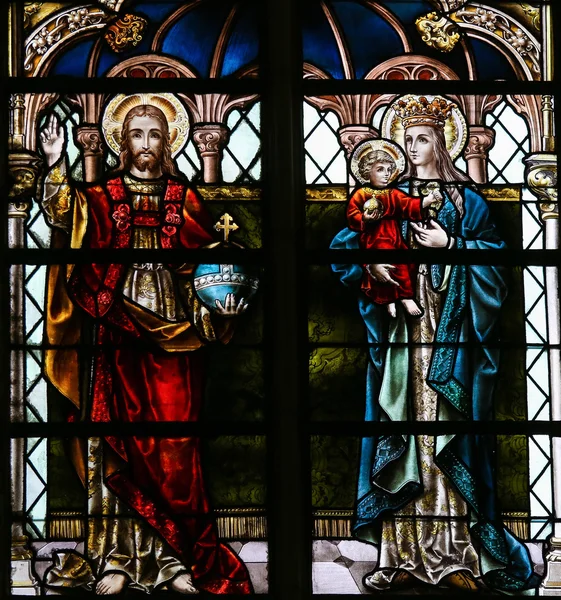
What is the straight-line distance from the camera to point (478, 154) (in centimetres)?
773

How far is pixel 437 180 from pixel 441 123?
0.95ft

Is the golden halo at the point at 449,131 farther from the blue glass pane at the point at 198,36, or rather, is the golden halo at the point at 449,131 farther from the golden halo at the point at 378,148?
the blue glass pane at the point at 198,36

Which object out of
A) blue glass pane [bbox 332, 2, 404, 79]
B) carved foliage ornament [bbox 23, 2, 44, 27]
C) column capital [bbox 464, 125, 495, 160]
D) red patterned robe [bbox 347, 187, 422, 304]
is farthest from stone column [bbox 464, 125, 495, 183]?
carved foliage ornament [bbox 23, 2, 44, 27]

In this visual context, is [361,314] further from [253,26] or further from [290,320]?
[253,26]

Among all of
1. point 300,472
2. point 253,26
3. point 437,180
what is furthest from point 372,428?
point 253,26

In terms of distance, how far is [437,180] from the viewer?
303 inches

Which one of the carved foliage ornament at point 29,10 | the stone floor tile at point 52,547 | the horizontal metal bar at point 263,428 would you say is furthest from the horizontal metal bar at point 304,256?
the stone floor tile at point 52,547

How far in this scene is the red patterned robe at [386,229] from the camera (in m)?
7.57

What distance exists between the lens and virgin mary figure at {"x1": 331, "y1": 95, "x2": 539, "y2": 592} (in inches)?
288

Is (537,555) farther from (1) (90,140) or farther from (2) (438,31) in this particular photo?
(1) (90,140)

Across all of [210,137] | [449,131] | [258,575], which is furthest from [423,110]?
[258,575]

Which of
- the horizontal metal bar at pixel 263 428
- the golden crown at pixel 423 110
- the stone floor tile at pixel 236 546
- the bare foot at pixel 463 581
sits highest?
the golden crown at pixel 423 110

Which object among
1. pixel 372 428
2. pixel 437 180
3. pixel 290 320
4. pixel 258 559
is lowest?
pixel 258 559

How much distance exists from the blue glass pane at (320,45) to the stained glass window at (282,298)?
2 centimetres
